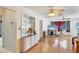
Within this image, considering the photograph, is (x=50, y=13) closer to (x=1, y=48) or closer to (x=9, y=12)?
(x=9, y=12)

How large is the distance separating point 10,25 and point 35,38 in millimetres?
821

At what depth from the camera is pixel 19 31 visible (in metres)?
2.79

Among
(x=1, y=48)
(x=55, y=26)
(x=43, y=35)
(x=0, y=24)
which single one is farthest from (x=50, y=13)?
(x=1, y=48)

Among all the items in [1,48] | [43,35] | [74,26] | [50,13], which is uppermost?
[50,13]

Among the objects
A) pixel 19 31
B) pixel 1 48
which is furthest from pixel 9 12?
pixel 1 48

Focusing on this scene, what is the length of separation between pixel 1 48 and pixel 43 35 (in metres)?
1.08

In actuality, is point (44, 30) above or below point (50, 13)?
below

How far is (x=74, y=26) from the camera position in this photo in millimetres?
2789

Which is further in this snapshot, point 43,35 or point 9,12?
point 43,35
